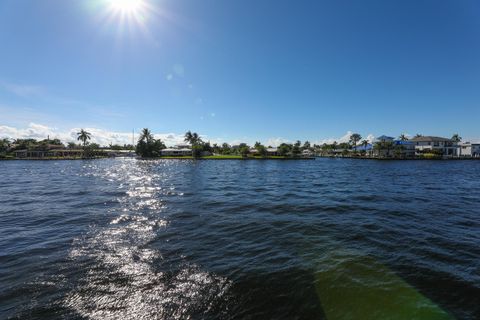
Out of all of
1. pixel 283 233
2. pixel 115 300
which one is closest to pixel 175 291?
pixel 115 300

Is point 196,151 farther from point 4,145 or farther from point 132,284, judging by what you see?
point 132,284

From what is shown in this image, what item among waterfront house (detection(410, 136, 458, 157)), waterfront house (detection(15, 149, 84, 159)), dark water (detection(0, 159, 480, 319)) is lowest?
dark water (detection(0, 159, 480, 319))

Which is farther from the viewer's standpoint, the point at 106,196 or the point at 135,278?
the point at 106,196

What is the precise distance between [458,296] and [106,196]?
24822 mm

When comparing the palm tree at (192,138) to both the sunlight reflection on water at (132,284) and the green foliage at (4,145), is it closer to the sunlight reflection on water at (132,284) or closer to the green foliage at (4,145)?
the green foliage at (4,145)

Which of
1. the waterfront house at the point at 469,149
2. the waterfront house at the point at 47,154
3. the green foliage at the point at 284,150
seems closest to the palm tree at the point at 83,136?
the waterfront house at the point at 47,154

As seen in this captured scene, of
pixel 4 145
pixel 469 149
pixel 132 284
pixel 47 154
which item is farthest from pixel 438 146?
pixel 4 145

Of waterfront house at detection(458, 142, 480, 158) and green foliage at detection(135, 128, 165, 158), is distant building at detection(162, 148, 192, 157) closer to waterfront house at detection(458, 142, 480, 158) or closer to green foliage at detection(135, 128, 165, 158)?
green foliage at detection(135, 128, 165, 158)

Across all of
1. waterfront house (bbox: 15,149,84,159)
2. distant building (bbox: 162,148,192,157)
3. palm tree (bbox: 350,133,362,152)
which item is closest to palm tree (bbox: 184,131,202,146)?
distant building (bbox: 162,148,192,157)

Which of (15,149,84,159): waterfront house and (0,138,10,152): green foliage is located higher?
(0,138,10,152): green foliage

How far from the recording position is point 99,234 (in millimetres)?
11672

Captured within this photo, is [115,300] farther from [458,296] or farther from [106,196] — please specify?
[106,196]

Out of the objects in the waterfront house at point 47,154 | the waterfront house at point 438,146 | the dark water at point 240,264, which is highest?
the waterfront house at point 438,146

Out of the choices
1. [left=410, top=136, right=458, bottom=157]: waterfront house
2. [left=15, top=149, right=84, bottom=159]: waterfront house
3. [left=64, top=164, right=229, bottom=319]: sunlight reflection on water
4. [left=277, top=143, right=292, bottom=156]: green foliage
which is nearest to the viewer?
[left=64, top=164, right=229, bottom=319]: sunlight reflection on water
